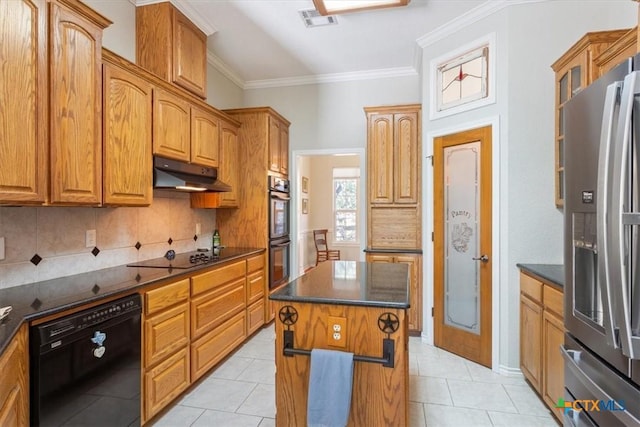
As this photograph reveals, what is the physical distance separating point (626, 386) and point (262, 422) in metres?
1.98

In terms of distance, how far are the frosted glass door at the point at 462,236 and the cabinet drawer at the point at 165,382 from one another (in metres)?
2.45

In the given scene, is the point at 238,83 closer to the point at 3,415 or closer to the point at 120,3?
the point at 120,3

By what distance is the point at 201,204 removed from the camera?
359 cm

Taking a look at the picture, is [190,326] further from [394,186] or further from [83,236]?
[394,186]

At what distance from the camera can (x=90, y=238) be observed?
2451 mm

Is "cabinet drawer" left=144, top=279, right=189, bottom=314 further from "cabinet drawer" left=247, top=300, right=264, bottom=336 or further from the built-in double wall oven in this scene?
the built-in double wall oven

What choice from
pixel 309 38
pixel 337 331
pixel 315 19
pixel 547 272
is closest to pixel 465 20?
pixel 315 19

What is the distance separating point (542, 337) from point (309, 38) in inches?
136

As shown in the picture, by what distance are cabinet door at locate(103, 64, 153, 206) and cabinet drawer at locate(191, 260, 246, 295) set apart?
0.72m

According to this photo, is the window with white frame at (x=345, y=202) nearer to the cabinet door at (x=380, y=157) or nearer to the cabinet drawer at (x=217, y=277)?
the cabinet door at (x=380, y=157)

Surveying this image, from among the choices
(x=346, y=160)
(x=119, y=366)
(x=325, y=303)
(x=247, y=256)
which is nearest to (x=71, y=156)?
(x=119, y=366)

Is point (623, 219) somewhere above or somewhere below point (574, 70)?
below

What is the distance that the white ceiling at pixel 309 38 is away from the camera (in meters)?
3.08

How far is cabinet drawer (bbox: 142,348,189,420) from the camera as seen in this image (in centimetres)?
218
